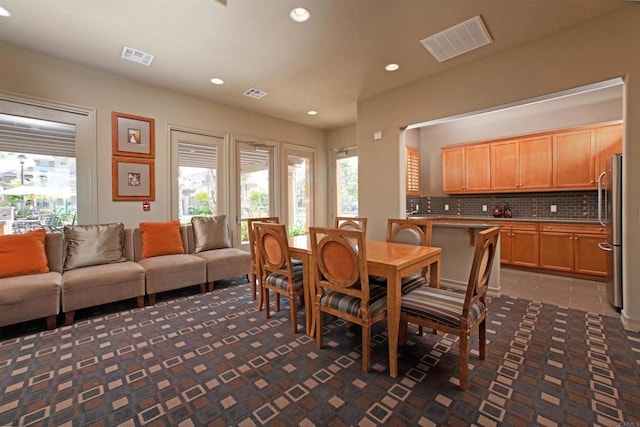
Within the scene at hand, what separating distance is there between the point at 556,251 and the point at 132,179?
6.27 metres

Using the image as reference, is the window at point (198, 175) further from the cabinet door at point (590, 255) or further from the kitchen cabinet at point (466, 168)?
the cabinet door at point (590, 255)

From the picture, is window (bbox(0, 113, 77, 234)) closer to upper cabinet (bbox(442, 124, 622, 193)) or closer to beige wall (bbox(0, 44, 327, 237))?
beige wall (bbox(0, 44, 327, 237))

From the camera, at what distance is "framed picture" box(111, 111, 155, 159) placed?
371 centimetres

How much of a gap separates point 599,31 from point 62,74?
5.66 m

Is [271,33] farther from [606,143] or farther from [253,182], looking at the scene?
[606,143]

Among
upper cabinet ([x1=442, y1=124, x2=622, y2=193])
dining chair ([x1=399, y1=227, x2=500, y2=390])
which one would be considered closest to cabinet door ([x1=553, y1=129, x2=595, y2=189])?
upper cabinet ([x1=442, y1=124, x2=622, y2=193])

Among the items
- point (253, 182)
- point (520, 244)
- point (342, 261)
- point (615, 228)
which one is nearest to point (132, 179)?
point (253, 182)

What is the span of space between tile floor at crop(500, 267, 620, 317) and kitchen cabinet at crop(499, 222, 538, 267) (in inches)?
9.1

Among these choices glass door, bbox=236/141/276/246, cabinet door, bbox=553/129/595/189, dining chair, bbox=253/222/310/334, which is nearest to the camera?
dining chair, bbox=253/222/310/334

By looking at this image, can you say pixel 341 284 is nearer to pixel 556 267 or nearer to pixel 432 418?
pixel 432 418

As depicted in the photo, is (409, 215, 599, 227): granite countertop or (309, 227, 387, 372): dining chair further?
(409, 215, 599, 227): granite countertop

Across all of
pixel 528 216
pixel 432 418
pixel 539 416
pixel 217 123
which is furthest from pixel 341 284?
pixel 528 216

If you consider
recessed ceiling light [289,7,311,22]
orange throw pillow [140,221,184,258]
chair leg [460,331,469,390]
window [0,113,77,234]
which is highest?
recessed ceiling light [289,7,311,22]

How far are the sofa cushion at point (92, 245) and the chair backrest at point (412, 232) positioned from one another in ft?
10.6
